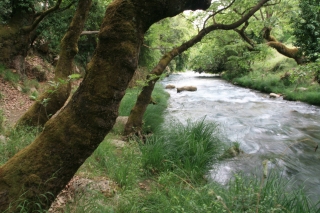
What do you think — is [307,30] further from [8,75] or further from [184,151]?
[8,75]

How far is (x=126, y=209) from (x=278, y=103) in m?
12.8

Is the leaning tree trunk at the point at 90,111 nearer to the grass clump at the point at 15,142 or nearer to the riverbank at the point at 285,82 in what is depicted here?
Answer: the grass clump at the point at 15,142

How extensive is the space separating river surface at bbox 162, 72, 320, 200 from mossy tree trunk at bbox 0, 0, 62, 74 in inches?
253

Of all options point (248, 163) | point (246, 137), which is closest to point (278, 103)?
point (246, 137)

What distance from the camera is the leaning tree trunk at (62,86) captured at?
4.60m

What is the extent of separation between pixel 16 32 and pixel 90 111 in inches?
357

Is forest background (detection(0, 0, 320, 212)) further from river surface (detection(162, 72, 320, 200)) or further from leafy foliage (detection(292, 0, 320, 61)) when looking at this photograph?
river surface (detection(162, 72, 320, 200))

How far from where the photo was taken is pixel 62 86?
4.73 meters

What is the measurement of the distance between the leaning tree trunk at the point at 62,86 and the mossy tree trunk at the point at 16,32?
474cm

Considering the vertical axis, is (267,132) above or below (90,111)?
below

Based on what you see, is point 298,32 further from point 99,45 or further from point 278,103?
point 99,45

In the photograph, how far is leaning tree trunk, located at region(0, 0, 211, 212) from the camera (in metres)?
1.76

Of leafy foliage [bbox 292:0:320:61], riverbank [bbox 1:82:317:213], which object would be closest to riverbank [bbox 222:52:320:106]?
leafy foliage [bbox 292:0:320:61]

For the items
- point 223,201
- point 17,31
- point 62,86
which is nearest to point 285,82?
point 62,86
